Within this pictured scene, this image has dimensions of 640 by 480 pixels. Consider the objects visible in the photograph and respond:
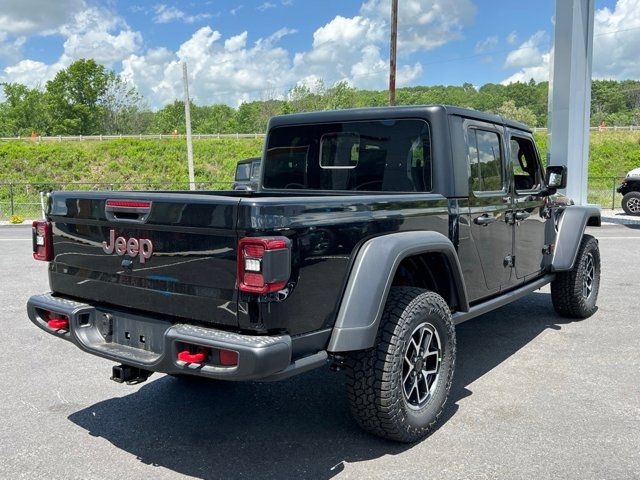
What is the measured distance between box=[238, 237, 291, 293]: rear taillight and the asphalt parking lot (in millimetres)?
1067

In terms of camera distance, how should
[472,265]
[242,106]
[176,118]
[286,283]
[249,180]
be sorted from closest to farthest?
[286,283] < [472,265] < [249,180] < [176,118] < [242,106]

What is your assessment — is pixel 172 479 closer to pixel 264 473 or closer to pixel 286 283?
pixel 264 473

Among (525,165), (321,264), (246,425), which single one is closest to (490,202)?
(525,165)

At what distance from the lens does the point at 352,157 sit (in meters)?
4.34

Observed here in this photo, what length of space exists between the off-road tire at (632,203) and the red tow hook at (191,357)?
17632 mm

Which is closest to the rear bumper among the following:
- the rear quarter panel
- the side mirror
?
the rear quarter panel

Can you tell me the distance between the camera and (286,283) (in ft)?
8.70

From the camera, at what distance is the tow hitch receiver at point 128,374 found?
3189 millimetres

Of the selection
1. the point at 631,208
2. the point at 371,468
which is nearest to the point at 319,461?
the point at 371,468

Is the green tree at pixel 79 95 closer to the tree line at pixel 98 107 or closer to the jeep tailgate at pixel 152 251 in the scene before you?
the tree line at pixel 98 107

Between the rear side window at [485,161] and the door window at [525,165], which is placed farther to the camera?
the door window at [525,165]

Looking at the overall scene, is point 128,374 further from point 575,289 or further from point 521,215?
point 575,289

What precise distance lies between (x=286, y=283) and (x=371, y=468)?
3.74 feet

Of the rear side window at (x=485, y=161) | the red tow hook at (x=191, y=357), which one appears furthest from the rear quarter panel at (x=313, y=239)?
the rear side window at (x=485, y=161)
